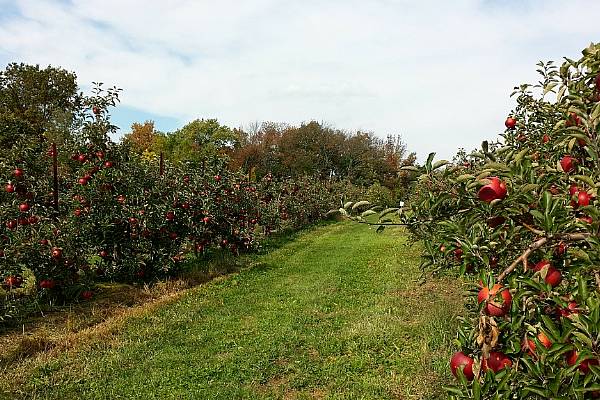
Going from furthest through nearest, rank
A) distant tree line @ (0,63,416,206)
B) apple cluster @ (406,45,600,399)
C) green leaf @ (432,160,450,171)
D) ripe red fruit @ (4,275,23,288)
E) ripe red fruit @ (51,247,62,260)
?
distant tree line @ (0,63,416,206), ripe red fruit @ (51,247,62,260), ripe red fruit @ (4,275,23,288), green leaf @ (432,160,450,171), apple cluster @ (406,45,600,399)

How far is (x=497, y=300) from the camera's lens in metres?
1.06

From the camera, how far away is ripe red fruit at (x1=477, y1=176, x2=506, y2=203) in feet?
3.83

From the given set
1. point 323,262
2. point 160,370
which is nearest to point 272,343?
point 160,370

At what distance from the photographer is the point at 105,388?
347 cm

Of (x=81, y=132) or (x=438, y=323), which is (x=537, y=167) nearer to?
(x=438, y=323)

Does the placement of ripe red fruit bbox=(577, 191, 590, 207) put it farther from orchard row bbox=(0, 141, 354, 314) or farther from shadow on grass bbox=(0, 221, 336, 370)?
orchard row bbox=(0, 141, 354, 314)

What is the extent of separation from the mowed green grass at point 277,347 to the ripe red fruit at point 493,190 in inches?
100

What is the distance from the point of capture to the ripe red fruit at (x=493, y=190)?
1.17 metres

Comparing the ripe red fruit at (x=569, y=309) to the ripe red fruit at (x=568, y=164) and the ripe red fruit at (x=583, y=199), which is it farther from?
the ripe red fruit at (x=568, y=164)

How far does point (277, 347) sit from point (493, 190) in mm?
3538

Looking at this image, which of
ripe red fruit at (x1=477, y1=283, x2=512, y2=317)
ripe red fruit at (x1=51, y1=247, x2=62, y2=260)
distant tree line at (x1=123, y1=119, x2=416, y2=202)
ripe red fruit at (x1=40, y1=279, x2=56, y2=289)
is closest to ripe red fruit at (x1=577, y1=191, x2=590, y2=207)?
ripe red fruit at (x1=477, y1=283, x2=512, y2=317)

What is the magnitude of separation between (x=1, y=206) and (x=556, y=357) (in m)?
5.46

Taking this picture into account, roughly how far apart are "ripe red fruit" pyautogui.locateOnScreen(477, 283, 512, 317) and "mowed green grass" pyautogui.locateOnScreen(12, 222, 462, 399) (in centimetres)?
253

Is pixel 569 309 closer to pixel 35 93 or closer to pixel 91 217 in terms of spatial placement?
pixel 91 217
